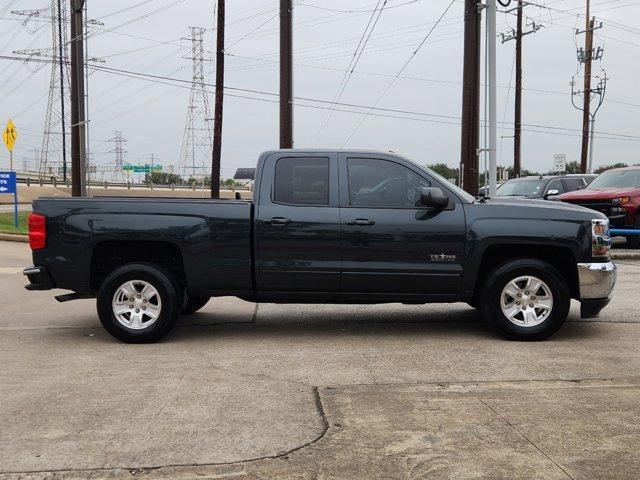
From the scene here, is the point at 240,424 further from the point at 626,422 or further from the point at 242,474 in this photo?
the point at 626,422

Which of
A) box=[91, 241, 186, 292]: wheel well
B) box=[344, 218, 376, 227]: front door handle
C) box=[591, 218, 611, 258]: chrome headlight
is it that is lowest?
box=[91, 241, 186, 292]: wheel well

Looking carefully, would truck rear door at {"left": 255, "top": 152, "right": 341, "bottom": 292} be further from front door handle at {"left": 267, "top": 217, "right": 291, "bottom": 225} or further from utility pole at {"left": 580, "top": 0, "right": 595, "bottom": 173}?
utility pole at {"left": 580, "top": 0, "right": 595, "bottom": 173}

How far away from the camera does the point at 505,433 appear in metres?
A: 4.35

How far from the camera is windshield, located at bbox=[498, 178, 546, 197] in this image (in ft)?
60.6

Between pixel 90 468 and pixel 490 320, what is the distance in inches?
169

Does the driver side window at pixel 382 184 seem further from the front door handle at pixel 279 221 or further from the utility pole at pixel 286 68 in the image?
the utility pole at pixel 286 68

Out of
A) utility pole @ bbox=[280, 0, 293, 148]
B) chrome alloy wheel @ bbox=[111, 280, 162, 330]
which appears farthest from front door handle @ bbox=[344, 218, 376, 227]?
utility pole @ bbox=[280, 0, 293, 148]

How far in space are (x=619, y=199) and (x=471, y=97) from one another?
13.7 feet

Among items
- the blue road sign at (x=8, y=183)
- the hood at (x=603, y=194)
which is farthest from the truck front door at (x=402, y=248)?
the blue road sign at (x=8, y=183)

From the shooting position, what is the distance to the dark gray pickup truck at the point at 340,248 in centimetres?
688

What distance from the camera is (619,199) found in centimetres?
1486

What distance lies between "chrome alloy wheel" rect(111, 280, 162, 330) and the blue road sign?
16.8 m

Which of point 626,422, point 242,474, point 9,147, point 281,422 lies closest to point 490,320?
point 626,422

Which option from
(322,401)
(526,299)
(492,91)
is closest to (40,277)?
(322,401)
